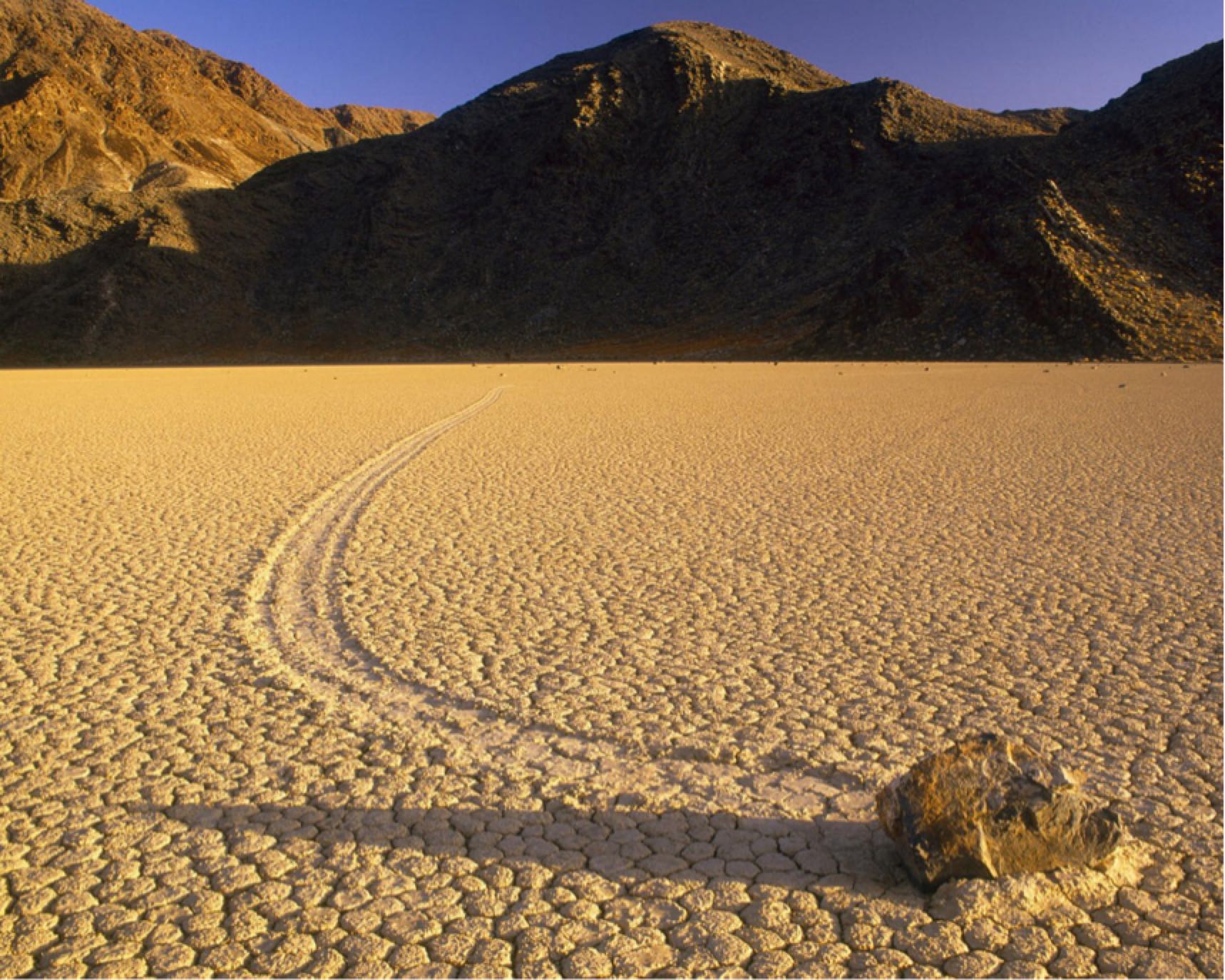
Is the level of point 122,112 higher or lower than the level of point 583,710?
higher

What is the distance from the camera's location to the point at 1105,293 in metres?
35.6

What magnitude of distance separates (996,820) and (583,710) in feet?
5.89

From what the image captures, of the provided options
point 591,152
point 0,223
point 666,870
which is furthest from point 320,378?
point 0,223

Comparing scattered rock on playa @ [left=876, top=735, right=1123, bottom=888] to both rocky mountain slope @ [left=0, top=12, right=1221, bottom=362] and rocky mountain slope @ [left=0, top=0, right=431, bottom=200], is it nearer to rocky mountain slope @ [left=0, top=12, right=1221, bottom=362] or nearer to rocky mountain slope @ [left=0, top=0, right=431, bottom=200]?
rocky mountain slope @ [left=0, top=12, right=1221, bottom=362]

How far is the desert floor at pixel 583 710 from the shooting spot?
2.70 meters

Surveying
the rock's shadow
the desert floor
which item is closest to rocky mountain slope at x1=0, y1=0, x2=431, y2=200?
the desert floor

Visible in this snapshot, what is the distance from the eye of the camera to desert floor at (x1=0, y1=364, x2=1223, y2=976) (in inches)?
106

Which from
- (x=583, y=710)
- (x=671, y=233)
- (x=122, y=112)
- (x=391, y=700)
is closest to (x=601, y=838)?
(x=583, y=710)

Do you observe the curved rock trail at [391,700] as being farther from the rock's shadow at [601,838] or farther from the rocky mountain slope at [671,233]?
the rocky mountain slope at [671,233]

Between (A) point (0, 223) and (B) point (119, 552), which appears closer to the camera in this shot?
(B) point (119, 552)

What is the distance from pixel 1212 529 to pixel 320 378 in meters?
25.9

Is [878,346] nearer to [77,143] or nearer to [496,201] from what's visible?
[496,201]

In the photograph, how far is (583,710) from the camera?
4.14m

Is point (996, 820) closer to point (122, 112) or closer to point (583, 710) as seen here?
point (583, 710)
